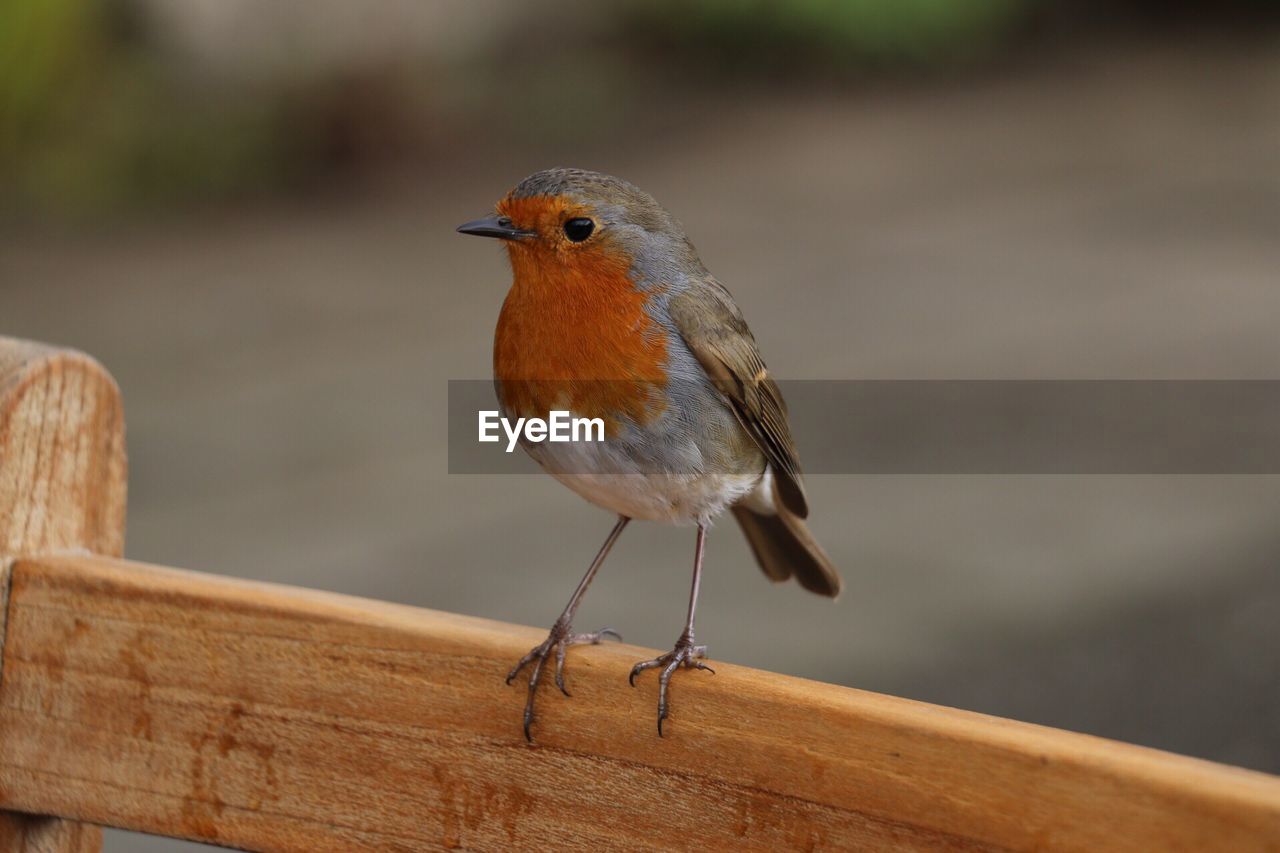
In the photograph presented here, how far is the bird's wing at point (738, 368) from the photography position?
201 centimetres

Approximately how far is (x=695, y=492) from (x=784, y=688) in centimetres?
71

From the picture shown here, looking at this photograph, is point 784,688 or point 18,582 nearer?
point 784,688

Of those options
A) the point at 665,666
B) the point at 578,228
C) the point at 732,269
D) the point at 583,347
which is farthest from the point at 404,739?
the point at 732,269

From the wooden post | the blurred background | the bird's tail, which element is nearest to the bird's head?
the wooden post

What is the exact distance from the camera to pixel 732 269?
7.19 meters

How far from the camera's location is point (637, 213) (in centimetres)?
192

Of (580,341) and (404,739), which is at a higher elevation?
(580,341)

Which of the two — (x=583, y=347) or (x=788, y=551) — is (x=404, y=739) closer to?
(x=583, y=347)

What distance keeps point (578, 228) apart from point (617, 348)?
0.48 ft

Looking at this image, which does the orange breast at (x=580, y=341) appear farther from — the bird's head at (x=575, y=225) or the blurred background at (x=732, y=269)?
the blurred background at (x=732, y=269)

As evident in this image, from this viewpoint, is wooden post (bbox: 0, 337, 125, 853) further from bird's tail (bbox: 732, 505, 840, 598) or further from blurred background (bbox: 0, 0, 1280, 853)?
blurred background (bbox: 0, 0, 1280, 853)

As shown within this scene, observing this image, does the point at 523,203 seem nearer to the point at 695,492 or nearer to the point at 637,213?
the point at 637,213

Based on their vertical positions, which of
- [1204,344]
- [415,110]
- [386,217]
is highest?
[415,110]

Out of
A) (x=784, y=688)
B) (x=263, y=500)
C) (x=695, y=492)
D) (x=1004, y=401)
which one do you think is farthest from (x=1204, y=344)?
(x=784, y=688)
